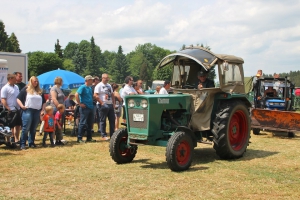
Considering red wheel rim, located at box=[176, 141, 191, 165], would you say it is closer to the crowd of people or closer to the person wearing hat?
the person wearing hat

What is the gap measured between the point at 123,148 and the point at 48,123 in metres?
3.09

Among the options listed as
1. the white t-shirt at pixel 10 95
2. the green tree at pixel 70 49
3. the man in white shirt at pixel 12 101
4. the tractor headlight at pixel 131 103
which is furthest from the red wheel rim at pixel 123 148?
the green tree at pixel 70 49

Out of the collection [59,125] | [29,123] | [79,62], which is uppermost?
[79,62]

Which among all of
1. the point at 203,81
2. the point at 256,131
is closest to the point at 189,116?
the point at 203,81

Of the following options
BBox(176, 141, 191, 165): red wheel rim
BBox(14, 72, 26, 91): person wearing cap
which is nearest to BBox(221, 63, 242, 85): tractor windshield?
BBox(176, 141, 191, 165): red wheel rim

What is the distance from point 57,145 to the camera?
1011 centimetres

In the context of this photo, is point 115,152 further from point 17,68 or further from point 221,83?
point 17,68

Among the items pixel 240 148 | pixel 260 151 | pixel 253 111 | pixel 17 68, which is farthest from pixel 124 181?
pixel 17 68

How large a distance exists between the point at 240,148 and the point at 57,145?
15.2 ft

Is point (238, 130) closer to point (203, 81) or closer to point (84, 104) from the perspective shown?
point (203, 81)

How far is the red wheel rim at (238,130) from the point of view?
8.50 m

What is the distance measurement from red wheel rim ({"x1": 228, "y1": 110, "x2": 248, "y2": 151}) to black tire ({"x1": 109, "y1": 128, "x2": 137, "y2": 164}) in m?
2.23

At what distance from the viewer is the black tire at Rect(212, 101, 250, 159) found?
7.82 meters

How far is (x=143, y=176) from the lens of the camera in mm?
6445
